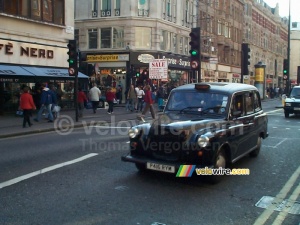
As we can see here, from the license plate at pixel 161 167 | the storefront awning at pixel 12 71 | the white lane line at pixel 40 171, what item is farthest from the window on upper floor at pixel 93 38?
the license plate at pixel 161 167

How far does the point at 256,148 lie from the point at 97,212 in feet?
16.1

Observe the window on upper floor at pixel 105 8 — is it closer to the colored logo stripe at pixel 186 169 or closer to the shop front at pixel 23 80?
the shop front at pixel 23 80

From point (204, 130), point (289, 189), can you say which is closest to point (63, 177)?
point (204, 130)

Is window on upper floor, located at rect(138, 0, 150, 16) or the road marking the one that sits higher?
window on upper floor, located at rect(138, 0, 150, 16)

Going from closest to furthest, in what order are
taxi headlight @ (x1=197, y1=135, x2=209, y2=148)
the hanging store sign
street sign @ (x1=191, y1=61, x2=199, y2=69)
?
1. taxi headlight @ (x1=197, y1=135, x2=209, y2=148)
2. street sign @ (x1=191, y1=61, x2=199, y2=69)
3. the hanging store sign

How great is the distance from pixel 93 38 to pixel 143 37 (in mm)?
5142

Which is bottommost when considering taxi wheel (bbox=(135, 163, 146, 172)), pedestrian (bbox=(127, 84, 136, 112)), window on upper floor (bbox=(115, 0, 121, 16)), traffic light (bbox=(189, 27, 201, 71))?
taxi wheel (bbox=(135, 163, 146, 172))

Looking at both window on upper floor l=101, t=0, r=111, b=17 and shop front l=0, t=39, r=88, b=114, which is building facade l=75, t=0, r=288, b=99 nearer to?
window on upper floor l=101, t=0, r=111, b=17

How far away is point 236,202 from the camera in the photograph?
547 centimetres

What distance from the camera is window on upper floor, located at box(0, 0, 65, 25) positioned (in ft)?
65.5

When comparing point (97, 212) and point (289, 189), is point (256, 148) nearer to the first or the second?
point (289, 189)

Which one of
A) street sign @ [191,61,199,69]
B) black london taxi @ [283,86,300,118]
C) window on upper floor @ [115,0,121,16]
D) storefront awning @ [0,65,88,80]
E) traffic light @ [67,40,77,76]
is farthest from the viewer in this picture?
window on upper floor @ [115,0,121,16]

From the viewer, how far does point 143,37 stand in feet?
114

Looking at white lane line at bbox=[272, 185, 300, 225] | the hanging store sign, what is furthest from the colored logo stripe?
the hanging store sign
